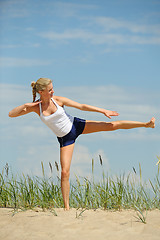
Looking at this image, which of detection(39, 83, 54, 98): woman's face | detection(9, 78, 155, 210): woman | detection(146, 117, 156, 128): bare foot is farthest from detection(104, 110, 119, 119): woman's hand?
detection(39, 83, 54, 98): woman's face

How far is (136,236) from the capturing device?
3.89 meters

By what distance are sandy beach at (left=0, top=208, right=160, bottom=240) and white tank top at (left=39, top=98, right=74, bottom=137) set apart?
1206 millimetres

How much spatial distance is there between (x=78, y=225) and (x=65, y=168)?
1087mm

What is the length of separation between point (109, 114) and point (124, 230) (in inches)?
70.9

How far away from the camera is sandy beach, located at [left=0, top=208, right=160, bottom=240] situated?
398cm

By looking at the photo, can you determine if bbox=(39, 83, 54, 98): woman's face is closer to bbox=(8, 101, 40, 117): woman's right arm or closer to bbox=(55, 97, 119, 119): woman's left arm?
bbox=(8, 101, 40, 117): woman's right arm

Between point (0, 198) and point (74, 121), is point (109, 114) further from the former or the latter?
point (0, 198)

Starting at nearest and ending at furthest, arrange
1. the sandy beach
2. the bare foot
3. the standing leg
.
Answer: the sandy beach
the standing leg
the bare foot

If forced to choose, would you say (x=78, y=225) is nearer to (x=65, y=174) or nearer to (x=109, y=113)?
(x=65, y=174)

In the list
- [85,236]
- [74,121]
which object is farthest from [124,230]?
[74,121]

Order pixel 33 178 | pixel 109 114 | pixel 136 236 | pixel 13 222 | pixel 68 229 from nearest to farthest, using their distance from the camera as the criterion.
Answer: pixel 136 236 → pixel 68 229 → pixel 13 222 → pixel 109 114 → pixel 33 178

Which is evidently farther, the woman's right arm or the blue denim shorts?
the blue denim shorts

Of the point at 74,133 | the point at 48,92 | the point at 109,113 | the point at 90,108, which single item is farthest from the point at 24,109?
the point at 109,113

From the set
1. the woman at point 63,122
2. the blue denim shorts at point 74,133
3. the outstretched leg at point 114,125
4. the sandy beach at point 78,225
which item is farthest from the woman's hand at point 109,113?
the sandy beach at point 78,225
